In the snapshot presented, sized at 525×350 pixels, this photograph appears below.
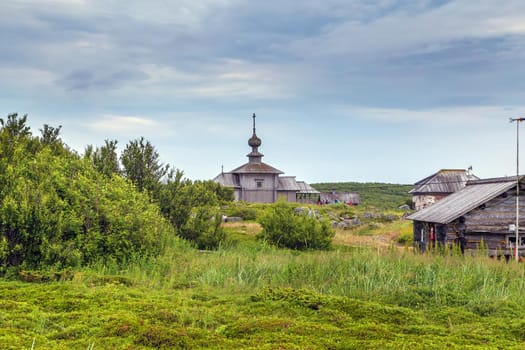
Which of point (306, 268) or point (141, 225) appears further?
point (141, 225)

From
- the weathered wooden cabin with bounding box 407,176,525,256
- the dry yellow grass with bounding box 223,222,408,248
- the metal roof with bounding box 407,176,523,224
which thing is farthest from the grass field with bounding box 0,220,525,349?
the dry yellow grass with bounding box 223,222,408,248

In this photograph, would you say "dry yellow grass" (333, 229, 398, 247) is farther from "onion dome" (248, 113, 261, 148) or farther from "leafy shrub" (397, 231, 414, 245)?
"onion dome" (248, 113, 261, 148)

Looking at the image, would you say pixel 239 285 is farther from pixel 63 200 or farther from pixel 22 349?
pixel 63 200

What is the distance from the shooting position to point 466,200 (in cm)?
2381

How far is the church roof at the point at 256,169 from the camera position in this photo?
58.7 meters

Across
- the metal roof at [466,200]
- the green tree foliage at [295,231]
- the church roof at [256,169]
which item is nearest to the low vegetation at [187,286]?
the green tree foliage at [295,231]

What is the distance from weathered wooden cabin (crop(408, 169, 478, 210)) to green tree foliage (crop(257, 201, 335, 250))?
107 ft

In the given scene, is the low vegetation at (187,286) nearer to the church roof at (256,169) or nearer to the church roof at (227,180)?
the church roof at (256,169)

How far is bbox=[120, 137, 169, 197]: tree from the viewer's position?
24.9m

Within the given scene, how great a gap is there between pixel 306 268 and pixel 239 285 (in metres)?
2.14

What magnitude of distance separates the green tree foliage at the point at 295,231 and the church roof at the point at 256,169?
32.8 meters

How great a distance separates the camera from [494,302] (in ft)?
36.1

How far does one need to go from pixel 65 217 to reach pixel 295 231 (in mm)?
11528

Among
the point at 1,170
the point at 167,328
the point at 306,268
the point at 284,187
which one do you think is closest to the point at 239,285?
the point at 306,268
